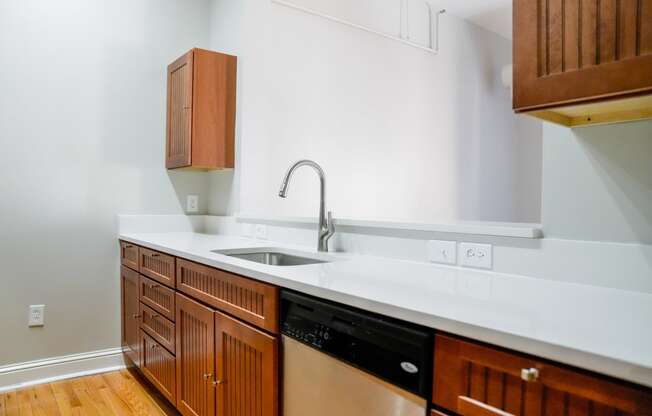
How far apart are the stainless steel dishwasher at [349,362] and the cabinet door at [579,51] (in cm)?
58

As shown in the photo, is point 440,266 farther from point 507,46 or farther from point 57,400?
point 507,46

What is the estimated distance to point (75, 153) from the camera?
2756mm

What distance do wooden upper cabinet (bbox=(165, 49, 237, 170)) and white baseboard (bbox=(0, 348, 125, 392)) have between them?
1.31 metres

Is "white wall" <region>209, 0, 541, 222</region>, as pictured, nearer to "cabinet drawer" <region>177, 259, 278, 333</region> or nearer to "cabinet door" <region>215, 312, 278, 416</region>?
"cabinet drawer" <region>177, 259, 278, 333</region>

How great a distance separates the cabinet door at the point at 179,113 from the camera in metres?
2.70

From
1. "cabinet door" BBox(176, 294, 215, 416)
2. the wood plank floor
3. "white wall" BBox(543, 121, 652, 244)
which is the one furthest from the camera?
the wood plank floor

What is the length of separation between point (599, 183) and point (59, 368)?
9.80 ft

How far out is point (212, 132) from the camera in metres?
2.75

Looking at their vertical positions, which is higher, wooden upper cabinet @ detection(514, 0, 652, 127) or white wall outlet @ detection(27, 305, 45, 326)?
wooden upper cabinet @ detection(514, 0, 652, 127)

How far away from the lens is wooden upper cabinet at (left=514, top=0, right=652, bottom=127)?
0.81 meters

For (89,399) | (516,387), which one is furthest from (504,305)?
(89,399)

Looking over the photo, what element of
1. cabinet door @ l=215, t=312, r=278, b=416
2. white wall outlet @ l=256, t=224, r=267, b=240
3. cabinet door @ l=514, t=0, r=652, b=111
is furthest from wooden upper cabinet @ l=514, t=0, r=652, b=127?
white wall outlet @ l=256, t=224, r=267, b=240

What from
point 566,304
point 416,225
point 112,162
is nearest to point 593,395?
point 566,304

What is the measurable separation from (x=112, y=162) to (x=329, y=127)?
4.90ft
